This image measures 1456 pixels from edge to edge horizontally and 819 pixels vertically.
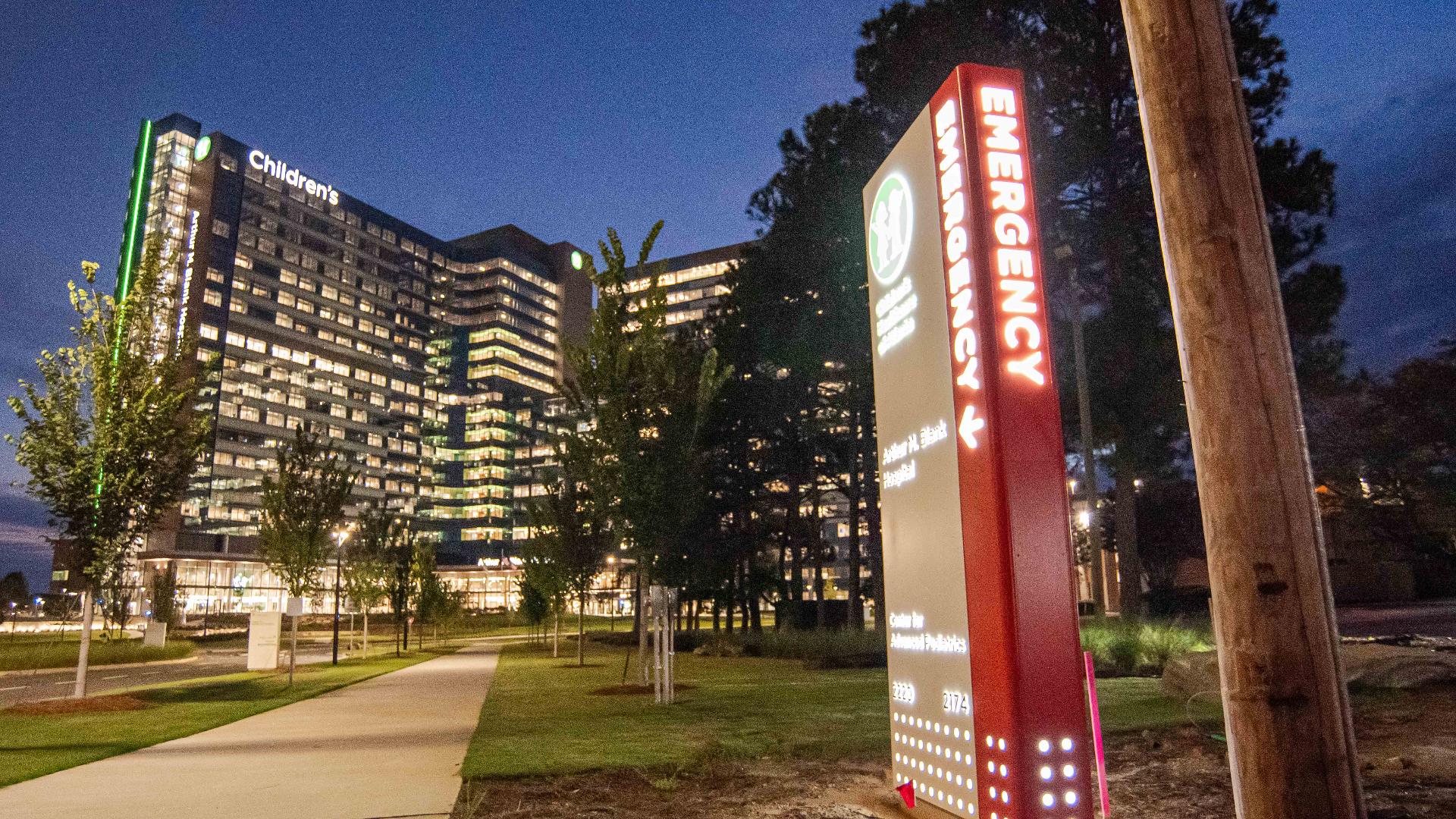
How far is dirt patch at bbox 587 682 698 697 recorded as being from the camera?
58.0 feet

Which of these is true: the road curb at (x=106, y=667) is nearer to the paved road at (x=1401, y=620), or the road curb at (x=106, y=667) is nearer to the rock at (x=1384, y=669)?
the rock at (x=1384, y=669)

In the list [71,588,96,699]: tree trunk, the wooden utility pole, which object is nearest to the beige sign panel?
the wooden utility pole

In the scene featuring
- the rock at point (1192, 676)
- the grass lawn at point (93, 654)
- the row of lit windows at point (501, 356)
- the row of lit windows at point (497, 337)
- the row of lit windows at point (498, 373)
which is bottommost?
the grass lawn at point (93, 654)

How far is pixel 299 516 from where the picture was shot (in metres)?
27.3

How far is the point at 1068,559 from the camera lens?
5.36 metres

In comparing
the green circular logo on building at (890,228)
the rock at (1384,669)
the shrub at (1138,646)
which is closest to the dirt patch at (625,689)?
the shrub at (1138,646)

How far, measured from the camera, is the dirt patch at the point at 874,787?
22.3 ft

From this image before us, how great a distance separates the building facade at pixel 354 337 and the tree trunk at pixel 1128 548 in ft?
270

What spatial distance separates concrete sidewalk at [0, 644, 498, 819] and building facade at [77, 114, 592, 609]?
9025 cm

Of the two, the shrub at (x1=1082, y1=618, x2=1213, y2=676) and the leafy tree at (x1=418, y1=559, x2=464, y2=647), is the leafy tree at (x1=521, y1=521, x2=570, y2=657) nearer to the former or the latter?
the leafy tree at (x1=418, y1=559, x2=464, y2=647)

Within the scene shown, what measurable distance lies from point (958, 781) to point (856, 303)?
1012 inches

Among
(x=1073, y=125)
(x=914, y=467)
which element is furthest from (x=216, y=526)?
(x=914, y=467)

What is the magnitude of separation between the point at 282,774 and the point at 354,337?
15871cm

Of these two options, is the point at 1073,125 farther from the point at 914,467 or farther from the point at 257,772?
the point at 257,772
